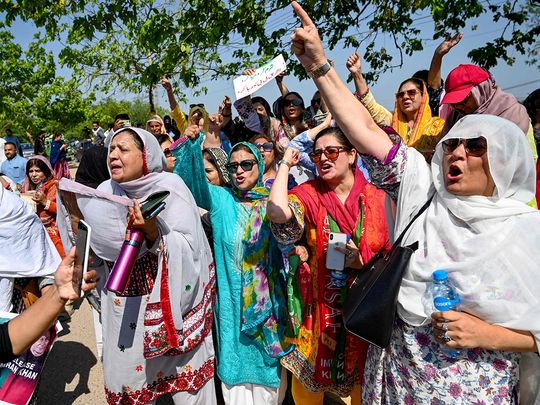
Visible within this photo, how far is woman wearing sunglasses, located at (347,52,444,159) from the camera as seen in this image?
3115 mm

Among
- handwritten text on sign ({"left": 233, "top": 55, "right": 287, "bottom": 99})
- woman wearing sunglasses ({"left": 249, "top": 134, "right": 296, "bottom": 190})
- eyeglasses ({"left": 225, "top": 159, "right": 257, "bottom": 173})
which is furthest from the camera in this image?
woman wearing sunglasses ({"left": 249, "top": 134, "right": 296, "bottom": 190})

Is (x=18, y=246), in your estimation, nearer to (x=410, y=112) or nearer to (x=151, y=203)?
(x=151, y=203)

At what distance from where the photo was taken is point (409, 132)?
10.8ft

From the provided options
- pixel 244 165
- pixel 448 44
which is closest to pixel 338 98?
pixel 244 165

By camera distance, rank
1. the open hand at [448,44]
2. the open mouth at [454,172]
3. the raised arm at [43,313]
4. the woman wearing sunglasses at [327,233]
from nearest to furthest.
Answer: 1. the raised arm at [43,313]
2. the open mouth at [454,172]
3. the woman wearing sunglasses at [327,233]
4. the open hand at [448,44]

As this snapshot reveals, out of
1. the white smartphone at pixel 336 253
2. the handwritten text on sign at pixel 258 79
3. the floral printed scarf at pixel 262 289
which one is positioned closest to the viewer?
the white smartphone at pixel 336 253

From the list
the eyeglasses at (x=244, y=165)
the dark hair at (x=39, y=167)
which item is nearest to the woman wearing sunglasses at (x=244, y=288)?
the eyeglasses at (x=244, y=165)

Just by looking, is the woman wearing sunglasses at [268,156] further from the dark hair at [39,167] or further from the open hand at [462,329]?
the dark hair at [39,167]

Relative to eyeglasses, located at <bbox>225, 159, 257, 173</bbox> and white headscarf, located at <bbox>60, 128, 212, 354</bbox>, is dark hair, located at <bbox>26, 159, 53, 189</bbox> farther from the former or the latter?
eyeglasses, located at <bbox>225, 159, 257, 173</bbox>

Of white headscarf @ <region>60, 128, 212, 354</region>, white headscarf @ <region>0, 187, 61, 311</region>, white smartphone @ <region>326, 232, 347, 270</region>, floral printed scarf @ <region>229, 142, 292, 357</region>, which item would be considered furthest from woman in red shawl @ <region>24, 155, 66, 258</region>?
white smartphone @ <region>326, 232, 347, 270</region>

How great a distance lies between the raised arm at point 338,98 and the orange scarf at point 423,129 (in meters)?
1.77

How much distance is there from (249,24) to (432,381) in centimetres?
460

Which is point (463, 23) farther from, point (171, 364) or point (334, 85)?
point (171, 364)

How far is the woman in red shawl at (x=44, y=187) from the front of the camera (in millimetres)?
3994
